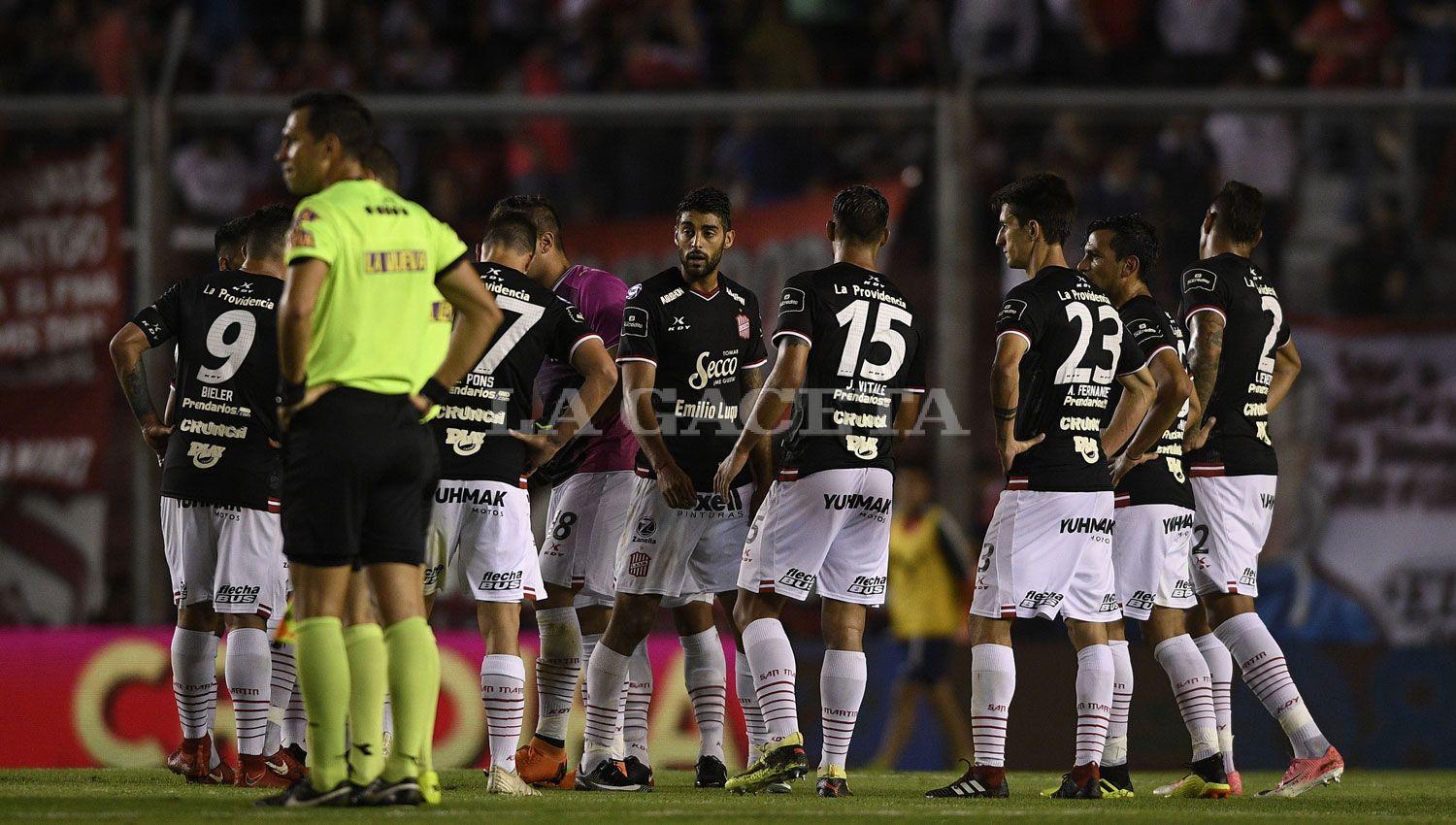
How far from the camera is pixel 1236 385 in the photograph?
9.50 m

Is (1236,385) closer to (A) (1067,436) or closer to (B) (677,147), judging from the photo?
(A) (1067,436)

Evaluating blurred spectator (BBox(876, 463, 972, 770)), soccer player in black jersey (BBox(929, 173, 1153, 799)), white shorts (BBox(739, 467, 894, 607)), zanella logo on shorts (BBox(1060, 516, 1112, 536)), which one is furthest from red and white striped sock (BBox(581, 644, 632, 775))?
blurred spectator (BBox(876, 463, 972, 770))

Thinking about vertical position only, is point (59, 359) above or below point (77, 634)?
above

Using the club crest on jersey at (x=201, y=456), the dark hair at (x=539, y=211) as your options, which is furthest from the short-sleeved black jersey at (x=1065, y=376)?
the club crest on jersey at (x=201, y=456)

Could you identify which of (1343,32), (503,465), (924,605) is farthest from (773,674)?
(1343,32)

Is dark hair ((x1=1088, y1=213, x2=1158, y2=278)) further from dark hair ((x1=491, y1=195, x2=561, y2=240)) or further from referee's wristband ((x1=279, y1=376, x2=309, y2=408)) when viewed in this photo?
referee's wristband ((x1=279, y1=376, x2=309, y2=408))

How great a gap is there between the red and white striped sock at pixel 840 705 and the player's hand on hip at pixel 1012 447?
1102 mm

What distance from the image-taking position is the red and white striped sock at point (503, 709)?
7984 mm

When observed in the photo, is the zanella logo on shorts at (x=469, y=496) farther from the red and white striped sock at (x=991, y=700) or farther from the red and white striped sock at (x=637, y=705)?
the red and white striped sock at (x=991, y=700)

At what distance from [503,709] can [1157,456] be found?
11.4ft

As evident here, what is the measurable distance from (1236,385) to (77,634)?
24.3ft

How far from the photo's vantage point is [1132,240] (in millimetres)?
9227

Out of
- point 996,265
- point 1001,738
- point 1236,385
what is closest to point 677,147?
point 996,265

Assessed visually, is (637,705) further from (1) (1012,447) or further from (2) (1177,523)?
(2) (1177,523)
